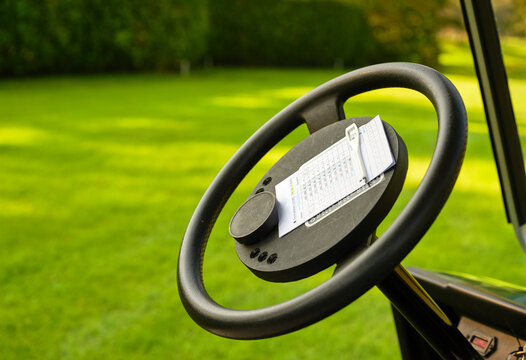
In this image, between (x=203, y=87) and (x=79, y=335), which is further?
(x=203, y=87)

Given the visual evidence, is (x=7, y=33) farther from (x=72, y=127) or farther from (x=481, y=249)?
(x=481, y=249)

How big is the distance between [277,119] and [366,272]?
502 mm

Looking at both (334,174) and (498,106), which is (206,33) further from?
(334,174)

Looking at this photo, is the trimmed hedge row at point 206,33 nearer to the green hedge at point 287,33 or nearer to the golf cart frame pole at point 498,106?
the green hedge at point 287,33

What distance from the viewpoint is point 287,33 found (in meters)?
14.8

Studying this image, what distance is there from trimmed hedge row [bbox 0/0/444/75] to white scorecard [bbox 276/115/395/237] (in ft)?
35.5

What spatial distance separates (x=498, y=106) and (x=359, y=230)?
70 centimetres

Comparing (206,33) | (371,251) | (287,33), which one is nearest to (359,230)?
(371,251)

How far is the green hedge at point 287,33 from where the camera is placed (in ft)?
47.4

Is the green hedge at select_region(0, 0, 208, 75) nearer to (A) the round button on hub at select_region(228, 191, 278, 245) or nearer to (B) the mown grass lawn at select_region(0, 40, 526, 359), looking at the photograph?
(B) the mown grass lawn at select_region(0, 40, 526, 359)

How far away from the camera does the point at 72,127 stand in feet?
19.6

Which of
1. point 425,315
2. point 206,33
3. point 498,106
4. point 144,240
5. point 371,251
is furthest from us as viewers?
point 206,33

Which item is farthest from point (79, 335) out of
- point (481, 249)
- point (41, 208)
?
point (481, 249)

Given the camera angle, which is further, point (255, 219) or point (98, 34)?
point (98, 34)
